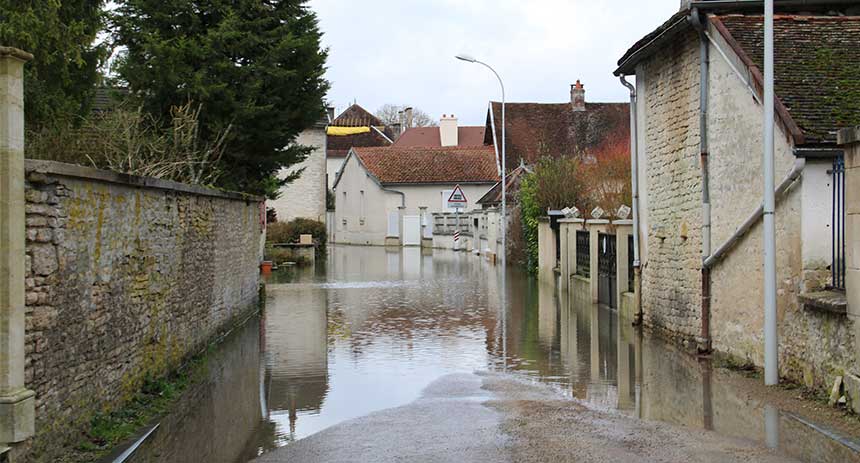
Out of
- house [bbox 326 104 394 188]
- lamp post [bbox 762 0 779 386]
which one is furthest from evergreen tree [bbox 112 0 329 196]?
house [bbox 326 104 394 188]

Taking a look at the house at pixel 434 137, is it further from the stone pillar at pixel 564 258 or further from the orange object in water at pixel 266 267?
the stone pillar at pixel 564 258

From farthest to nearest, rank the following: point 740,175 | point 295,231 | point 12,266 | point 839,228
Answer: point 295,231 < point 740,175 < point 839,228 < point 12,266

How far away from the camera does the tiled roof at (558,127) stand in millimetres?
54188

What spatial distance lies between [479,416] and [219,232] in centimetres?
739

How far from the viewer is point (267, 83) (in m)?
20.9

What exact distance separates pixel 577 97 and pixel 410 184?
10997mm

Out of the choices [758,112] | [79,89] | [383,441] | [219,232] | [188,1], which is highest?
[188,1]

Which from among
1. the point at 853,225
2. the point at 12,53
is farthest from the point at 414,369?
the point at 12,53

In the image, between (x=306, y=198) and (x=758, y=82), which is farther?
(x=306, y=198)

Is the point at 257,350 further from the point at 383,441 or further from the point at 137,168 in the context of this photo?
the point at 383,441

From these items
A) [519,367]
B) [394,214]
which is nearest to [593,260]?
[519,367]

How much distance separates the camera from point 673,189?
15.7 m

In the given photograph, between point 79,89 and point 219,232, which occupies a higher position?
point 79,89

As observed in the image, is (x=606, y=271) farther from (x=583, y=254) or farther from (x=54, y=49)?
(x=54, y=49)
